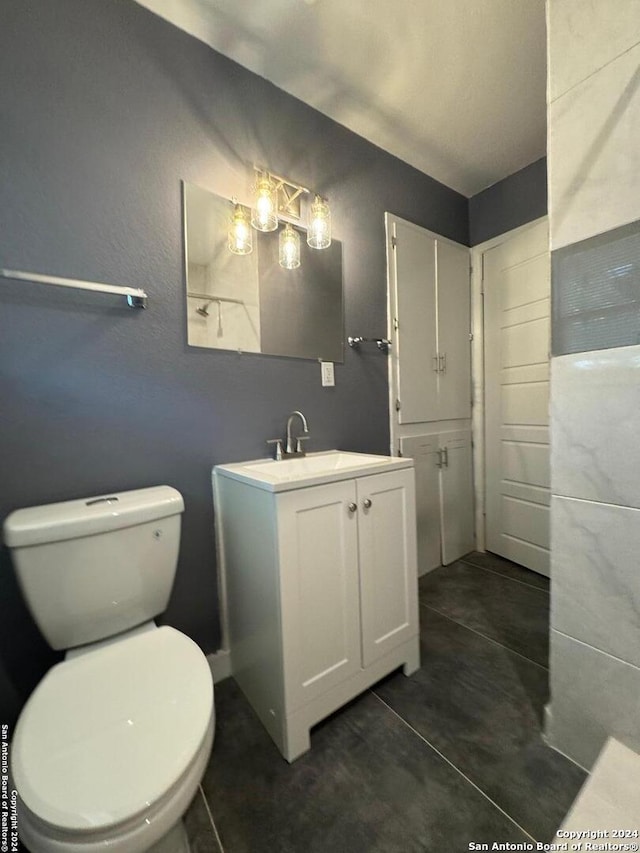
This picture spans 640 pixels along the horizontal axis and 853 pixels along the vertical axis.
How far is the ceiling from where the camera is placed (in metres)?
1.24

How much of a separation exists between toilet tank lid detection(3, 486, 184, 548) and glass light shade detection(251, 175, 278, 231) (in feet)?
3.63

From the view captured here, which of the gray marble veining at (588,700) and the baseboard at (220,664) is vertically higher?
the gray marble veining at (588,700)

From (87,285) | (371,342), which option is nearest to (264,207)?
(87,285)

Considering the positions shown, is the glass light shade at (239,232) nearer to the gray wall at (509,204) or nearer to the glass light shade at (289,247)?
the glass light shade at (289,247)

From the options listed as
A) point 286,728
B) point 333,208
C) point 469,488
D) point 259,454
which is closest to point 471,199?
point 333,208

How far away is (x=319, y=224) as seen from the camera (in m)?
1.48

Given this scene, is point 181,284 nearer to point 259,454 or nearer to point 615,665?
point 259,454

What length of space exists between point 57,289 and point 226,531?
38.8 inches

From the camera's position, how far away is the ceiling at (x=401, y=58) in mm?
1237

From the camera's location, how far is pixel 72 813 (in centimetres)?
54

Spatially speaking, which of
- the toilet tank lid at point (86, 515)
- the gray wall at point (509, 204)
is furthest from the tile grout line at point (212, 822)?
the gray wall at point (509, 204)

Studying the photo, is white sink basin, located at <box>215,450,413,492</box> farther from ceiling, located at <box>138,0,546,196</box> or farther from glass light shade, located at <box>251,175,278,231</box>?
ceiling, located at <box>138,0,546,196</box>

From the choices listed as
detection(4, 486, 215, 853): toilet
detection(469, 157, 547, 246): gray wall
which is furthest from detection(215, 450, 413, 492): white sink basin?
detection(469, 157, 547, 246): gray wall

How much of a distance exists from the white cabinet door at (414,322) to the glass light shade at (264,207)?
825mm
